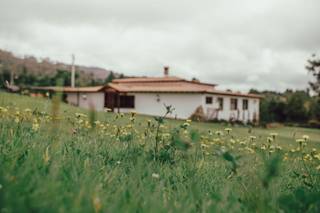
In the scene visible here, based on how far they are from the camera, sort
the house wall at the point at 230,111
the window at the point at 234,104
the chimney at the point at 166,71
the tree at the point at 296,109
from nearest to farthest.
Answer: the house wall at the point at 230,111 < the window at the point at 234,104 < the tree at the point at 296,109 < the chimney at the point at 166,71

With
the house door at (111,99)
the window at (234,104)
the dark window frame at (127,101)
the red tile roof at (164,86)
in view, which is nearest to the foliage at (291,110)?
the red tile roof at (164,86)

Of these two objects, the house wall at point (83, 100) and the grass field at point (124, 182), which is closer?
the grass field at point (124, 182)

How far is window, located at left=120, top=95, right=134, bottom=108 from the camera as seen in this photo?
34.5 metres

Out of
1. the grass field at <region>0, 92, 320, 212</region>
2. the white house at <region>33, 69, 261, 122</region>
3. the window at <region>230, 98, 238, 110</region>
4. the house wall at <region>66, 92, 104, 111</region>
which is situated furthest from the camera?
the house wall at <region>66, 92, 104, 111</region>

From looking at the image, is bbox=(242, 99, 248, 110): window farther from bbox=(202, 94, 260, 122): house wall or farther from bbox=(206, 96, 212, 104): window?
bbox=(206, 96, 212, 104): window

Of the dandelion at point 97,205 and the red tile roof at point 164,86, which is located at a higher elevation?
the red tile roof at point 164,86

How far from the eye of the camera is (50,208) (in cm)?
139

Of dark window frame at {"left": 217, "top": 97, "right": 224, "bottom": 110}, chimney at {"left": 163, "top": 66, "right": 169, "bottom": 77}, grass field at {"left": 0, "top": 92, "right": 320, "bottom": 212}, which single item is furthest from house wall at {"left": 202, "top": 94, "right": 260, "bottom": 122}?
grass field at {"left": 0, "top": 92, "right": 320, "bottom": 212}

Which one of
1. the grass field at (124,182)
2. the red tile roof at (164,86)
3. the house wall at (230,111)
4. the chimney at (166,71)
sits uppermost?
the chimney at (166,71)

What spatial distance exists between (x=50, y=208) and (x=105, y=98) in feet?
111

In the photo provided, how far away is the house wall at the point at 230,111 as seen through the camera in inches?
1221

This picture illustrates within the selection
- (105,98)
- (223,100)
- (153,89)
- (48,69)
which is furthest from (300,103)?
(48,69)

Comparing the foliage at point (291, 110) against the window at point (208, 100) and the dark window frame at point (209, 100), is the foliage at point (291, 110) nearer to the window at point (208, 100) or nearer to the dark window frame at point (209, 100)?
the dark window frame at point (209, 100)

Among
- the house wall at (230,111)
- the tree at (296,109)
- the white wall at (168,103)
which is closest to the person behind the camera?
the white wall at (168,103)
